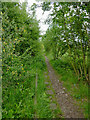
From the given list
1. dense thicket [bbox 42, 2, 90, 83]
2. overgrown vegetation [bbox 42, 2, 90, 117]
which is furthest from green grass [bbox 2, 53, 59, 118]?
dense thicket [bbox 42, 2, 90, 83]

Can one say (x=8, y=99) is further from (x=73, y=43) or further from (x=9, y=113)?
(x=73, y=43)

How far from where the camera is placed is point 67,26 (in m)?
4.78

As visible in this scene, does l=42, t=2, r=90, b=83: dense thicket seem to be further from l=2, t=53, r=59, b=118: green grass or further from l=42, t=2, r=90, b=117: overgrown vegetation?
l=2, t=53, r=59, b=118: green grass

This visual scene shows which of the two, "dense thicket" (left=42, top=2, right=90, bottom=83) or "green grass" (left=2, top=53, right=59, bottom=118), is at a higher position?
"dense thicket" (left=42, top=2, right=90, bottom=83)

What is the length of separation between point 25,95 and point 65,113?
2236 millimetres

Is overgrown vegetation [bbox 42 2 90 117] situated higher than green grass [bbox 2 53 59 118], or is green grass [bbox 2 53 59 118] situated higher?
overgrown vegetation [bbox 42 2 90 117]

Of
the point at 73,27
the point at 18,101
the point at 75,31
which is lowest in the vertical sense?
the point at 18,101

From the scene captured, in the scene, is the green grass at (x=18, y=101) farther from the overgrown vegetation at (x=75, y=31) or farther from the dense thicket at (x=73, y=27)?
the dense thicket at (x=73, y=27)

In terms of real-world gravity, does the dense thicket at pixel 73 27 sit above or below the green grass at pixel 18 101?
above

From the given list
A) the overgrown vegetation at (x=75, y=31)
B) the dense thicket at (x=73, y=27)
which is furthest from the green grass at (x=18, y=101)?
the dense thicket at (x=73, y=27)

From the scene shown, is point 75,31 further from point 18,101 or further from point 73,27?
point 18,101

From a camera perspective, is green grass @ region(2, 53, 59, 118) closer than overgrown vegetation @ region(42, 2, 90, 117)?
Yes

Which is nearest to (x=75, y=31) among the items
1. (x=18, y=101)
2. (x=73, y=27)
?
(x=73, y=27)

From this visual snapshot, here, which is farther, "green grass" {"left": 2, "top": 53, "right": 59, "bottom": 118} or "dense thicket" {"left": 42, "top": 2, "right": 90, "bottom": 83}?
"dense thicket" {"left": 42, "top": 2, "right": 90, "bottom": 83}
